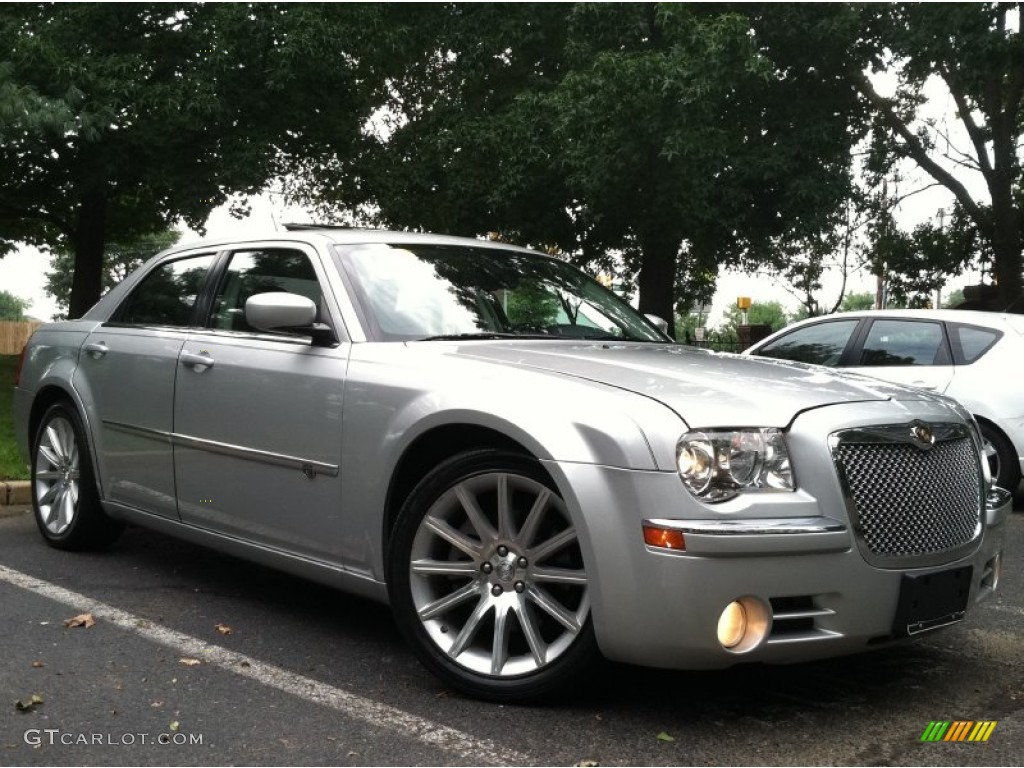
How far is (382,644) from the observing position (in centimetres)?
473

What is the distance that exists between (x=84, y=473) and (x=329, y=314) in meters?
2.13

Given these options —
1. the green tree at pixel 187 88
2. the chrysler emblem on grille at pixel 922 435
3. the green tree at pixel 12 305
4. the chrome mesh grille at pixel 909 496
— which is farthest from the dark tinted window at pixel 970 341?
the green tree at pixel 12 305

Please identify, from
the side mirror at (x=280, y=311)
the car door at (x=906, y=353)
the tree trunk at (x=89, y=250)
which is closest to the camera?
the side mirror at (x=280, y=311)

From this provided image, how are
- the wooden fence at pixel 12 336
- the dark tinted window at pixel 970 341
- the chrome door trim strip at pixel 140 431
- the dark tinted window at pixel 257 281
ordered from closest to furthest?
the dark tinted window at pixel 257 281 → the chrome door trim strip at pixel 140 431 → the dark tinted window at pixel 970 341 → the wooden fence at pixel 12 336

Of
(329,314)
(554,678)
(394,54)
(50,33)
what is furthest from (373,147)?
(554,678)

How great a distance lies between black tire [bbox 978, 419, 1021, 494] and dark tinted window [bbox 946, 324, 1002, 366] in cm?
51

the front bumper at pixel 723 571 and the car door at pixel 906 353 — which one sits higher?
the car door at pixel 906 353

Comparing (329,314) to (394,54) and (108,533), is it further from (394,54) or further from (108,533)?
(394,54)

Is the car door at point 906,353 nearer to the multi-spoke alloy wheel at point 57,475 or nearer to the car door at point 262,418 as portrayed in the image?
the car door at point 262,418

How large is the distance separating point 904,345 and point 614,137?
271 inches

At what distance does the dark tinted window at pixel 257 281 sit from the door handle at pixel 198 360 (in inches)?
7.5

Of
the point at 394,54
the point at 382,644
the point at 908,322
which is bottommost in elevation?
the point at 382,644

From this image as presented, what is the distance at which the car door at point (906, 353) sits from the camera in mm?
8812

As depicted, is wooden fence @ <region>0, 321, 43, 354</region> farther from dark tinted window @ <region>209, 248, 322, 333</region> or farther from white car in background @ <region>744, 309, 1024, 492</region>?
dark tinted window @ <region>209, 248, 322, 333</region>
